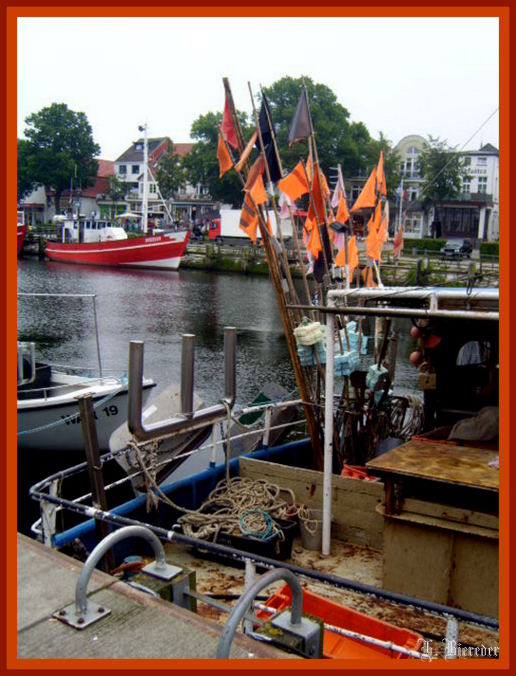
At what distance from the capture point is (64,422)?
1368cm

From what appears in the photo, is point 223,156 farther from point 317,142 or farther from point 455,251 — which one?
point 317,142

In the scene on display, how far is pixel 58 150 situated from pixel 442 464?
8454cm

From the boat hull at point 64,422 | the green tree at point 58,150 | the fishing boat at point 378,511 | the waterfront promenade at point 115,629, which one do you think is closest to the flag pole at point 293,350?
the fishing boat at point 378,511

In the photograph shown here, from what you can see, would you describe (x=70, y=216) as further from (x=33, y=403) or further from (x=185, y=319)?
(x=33, y=403)

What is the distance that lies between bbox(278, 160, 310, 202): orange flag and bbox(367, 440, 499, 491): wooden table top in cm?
448

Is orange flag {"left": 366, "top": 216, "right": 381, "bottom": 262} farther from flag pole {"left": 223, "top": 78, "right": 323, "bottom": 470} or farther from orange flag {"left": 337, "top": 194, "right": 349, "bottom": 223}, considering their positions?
flag pole {"left": 223, "top": 78, "right": 323, "bottom": 470}

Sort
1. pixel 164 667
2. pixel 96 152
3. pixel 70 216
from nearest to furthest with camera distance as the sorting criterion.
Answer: pixel 164 667
pixel 70 216
pixel 96 152

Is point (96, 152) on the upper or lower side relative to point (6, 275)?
upper

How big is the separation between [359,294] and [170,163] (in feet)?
245

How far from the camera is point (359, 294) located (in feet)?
23.6

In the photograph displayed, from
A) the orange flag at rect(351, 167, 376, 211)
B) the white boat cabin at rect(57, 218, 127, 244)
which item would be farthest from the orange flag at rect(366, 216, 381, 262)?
the white boat cabin at rect(57, 218, 127, 244)

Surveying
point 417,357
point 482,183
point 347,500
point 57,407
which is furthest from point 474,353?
point 482,183

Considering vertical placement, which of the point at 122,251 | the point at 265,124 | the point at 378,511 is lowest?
the point at 378,511

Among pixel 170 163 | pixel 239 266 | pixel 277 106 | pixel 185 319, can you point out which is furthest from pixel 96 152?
pixel 185 319
